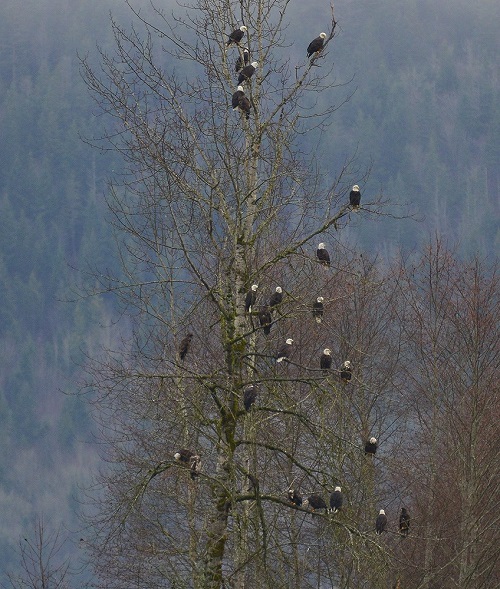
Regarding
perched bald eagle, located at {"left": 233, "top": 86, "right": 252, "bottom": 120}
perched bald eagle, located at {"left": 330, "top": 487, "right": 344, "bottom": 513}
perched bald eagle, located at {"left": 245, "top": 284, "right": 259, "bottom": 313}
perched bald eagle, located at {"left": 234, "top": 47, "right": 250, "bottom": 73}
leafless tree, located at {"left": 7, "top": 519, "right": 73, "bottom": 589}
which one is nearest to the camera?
perched bald eagle, located at {"left": 245, "top": 284, "right": 259, "bottom": 313}

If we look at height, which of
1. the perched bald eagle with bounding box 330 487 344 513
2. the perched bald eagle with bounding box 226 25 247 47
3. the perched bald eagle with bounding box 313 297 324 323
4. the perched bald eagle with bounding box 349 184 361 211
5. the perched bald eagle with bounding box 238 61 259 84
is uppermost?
the perched bald eagle with bounding box 226 25 247 47

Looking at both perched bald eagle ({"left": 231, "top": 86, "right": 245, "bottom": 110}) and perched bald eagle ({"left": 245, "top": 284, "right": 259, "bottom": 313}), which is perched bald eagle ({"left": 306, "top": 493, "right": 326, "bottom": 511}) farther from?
perched bald eagle ({"left": 231, "top": 86, "right": 245, "bottom": 110})

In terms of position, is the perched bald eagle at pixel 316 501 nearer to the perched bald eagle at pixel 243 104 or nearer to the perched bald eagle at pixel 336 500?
the perched bald eagle at pixel 336 500

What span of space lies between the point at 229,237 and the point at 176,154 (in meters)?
1.49

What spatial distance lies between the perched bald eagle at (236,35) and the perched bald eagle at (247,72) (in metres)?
0.34

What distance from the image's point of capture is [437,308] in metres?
20.1

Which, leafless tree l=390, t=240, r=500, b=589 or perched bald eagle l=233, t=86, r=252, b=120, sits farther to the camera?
leafless tree l=390, t=240, r=500, b=589

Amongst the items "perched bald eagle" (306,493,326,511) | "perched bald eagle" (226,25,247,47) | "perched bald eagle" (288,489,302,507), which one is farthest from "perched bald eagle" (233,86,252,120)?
"perched bald eagle" (306,493,326,511)

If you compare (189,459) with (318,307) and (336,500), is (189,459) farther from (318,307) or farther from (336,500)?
(318,307)

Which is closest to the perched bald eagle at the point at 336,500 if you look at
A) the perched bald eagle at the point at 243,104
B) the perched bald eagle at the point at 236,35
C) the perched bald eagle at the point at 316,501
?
the perched bald eagle at the point at 316,501

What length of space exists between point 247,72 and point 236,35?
51cm

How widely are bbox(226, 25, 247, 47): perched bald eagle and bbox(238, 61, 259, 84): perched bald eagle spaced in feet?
1.11

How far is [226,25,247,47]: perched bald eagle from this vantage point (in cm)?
1246

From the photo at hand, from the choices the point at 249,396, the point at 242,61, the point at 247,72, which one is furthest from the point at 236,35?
the point at 249,396
